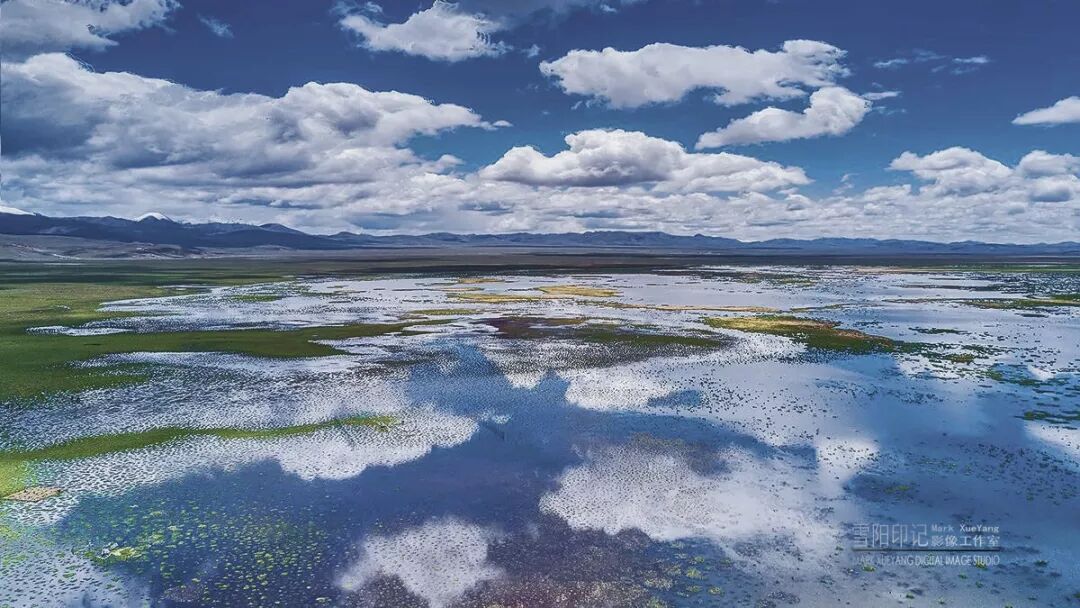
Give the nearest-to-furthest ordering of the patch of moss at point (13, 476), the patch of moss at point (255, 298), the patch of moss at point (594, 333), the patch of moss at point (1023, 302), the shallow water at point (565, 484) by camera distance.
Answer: the shallow water at point (565, 484), the patch of moss at point (13, 476), the patch of moss at point (594, 333), the patch of moss at point (1023, 302), the patch of moss at point (255, 298)

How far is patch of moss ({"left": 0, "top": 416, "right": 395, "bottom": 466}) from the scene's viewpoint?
34.3 meters

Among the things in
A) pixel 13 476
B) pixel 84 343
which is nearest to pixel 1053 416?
pixel 13 476

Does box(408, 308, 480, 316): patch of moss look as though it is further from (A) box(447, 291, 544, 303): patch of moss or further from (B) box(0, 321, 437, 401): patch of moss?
(A) box(447, 291, 544, 303): patch of moss

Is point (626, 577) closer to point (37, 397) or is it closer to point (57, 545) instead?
point (57, 545)

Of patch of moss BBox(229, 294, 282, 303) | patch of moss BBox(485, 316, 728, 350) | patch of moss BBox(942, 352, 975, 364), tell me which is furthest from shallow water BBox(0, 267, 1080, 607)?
patch of moss BBox(229, 294, 282, 303)

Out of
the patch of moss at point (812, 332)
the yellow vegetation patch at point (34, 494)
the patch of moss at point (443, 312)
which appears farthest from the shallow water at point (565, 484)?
the patch of moss at point (443, 312)

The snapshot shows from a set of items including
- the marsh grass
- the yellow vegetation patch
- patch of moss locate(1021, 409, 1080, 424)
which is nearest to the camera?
the yellow vegetation patch

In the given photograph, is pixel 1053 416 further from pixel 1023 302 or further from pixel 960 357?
pixel 1023 302

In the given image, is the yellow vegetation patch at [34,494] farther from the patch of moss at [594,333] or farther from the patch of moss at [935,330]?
the patch of moss at [935,330]

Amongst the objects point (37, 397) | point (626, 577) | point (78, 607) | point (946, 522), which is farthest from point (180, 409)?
point (946, 522)

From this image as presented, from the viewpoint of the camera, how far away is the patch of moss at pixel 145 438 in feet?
113

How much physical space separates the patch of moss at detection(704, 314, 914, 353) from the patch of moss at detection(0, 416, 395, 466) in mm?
45476

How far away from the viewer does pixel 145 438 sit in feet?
122

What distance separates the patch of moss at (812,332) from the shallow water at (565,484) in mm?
4617
